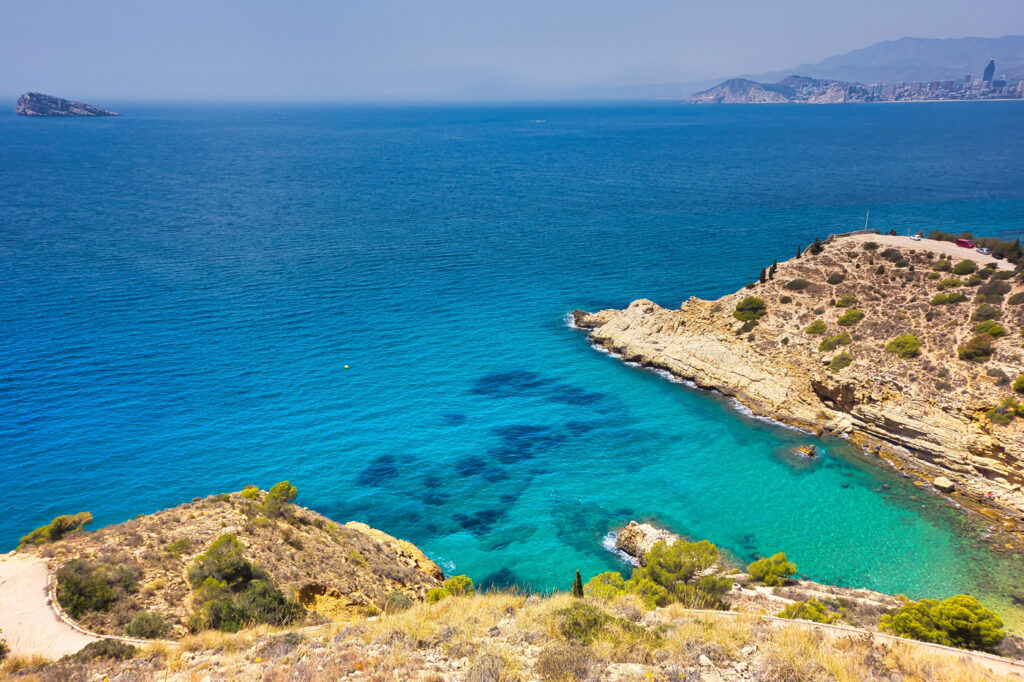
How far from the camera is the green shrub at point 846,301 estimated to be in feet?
167

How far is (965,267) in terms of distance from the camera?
49.2 meters

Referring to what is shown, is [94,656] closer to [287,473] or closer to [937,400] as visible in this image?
[287,473]

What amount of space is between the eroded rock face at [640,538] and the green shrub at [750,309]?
26971 millimetres

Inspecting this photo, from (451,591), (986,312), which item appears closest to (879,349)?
(986,312)

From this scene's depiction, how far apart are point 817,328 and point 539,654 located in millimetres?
43534

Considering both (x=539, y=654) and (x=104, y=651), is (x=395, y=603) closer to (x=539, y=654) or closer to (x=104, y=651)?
(x=539, y=654)

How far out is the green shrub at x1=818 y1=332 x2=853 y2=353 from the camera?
4681cm

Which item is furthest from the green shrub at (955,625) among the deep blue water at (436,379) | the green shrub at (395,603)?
the green shrub at (395,603)

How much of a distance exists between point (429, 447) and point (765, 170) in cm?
12414

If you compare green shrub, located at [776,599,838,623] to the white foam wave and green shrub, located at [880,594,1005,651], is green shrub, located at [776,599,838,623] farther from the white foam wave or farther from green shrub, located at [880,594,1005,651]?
the white foam wave

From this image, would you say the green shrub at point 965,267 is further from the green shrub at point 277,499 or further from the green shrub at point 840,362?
the green shrub at point 277,499

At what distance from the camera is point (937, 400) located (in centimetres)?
3906

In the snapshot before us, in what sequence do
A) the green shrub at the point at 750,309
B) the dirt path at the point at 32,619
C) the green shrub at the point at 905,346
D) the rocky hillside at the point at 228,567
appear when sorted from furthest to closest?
the green shrub at the point at 750,309 → the green shrub at the point at 905,346 → the rocky hillside at the point at 228,567 → the dirt path at the point at 32,619

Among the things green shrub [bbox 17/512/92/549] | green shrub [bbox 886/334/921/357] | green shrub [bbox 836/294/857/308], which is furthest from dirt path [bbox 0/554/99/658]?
green shrub [bbox 836/294/857/308]
